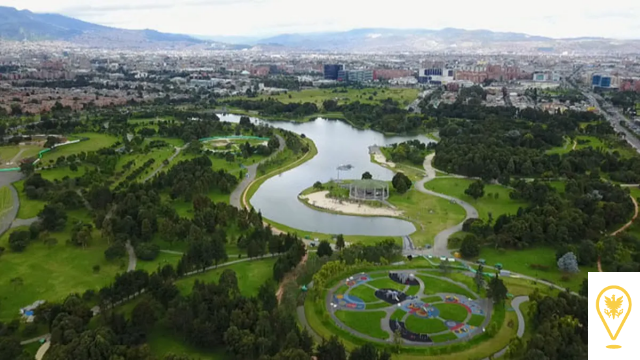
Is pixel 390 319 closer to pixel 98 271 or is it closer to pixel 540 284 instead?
pixel 540 284

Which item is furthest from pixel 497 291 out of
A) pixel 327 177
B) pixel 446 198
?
pixel 327 177

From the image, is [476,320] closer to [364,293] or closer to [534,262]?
[364,293]

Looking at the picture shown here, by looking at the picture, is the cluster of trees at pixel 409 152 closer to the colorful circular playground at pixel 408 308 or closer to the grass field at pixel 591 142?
the grass field at pixel 591 142

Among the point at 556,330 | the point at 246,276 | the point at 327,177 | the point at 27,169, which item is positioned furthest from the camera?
the point at 327,177

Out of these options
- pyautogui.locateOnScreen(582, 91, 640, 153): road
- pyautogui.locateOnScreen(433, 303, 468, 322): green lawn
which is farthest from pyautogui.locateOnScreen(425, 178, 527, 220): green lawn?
pyautogui.locateOnScreen(582, 91, 640, 153): road

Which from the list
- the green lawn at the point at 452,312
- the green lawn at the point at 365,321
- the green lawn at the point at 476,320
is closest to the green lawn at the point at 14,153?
the green lawn at the point at 365,321

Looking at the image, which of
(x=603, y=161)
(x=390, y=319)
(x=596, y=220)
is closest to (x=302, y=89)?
(x=603, y=161)

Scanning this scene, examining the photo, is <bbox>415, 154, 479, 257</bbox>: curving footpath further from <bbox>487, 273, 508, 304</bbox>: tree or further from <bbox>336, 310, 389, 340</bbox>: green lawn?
<bbox>336, 310, 389, 340</bbox>: green lawn
